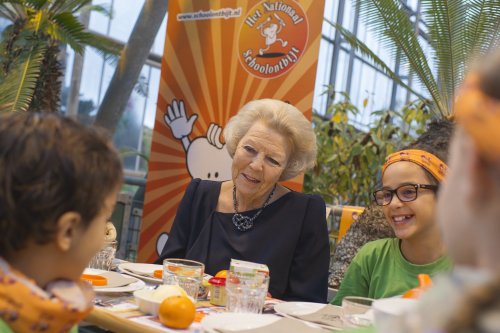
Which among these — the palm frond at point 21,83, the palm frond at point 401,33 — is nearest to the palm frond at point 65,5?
the palm frond at point 21,83

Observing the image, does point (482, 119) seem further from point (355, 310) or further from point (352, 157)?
point (352, 157)

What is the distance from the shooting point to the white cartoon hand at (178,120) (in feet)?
16.9

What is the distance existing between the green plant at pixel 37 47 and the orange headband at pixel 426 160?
5.22 meters

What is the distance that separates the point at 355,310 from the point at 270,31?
10.2ft

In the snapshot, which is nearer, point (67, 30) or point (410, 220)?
point (410, 220)

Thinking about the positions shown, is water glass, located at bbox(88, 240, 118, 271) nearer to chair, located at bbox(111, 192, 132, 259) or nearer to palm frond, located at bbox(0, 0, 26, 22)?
chair, located at bbox(111, 192, 132, 259)

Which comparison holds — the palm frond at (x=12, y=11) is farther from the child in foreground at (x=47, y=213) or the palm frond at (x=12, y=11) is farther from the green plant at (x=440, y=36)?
the child in foreground at (x=47, y=213)

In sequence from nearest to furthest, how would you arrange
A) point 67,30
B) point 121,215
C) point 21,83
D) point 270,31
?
1. point 270,31
2. point 121,215
3. point 21,83
4. point 67,30

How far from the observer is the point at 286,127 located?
3137 mm

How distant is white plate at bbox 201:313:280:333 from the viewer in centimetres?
168

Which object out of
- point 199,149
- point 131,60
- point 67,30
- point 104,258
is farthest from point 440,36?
point 104,258

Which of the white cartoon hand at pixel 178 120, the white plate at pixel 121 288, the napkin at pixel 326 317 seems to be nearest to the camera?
the napkin at pixel 326 317

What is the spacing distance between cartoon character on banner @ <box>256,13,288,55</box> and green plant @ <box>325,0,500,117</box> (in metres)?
1.40

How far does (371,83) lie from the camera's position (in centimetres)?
1561
